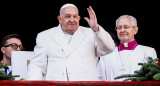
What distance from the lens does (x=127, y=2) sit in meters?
7.33

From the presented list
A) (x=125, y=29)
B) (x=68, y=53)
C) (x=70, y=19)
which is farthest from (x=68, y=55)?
(x=125, y=29)

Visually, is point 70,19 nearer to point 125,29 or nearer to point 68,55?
point 68,55

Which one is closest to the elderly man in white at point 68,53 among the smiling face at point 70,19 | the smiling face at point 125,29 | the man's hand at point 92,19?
the smiling face at point 70,19

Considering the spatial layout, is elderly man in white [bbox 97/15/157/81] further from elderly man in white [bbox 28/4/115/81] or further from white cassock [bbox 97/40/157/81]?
elderly man in white [bbox 28/4/115/81]

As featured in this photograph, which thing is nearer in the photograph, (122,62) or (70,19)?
(70,19)

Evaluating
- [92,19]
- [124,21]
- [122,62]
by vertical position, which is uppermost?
[124,21]

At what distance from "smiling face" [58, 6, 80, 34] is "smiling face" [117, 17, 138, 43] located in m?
0.76

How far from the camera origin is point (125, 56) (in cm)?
615

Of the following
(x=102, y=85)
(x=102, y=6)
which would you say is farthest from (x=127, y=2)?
(x=102, y=85)

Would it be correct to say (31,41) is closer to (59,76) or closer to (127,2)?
(127,2)

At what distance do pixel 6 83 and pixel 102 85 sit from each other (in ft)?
2.53

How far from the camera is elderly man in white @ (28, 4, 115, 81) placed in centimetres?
521

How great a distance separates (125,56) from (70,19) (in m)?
Result: 1.22

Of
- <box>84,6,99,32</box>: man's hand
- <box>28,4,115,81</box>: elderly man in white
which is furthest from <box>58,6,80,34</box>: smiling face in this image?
<box>84,6,99,32</box>: man's hand
